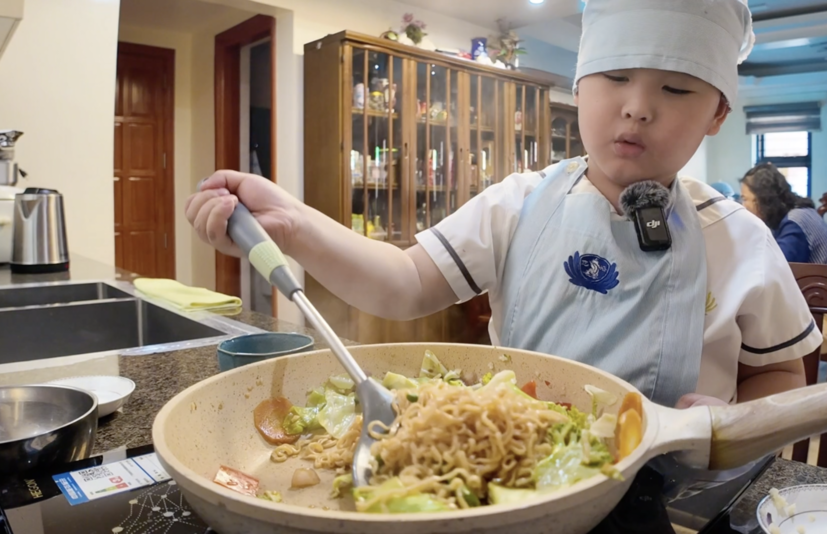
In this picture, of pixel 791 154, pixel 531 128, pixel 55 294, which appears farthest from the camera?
Answer: pixel 791 154

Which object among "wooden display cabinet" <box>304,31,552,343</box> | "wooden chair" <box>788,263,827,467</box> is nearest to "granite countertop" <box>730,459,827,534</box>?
"wooden chair" <box>788,263,827,467</box>

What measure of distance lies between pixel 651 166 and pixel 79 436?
83 centimetres

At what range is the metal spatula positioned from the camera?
1.86 feet

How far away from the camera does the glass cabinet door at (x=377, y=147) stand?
3.42 metres

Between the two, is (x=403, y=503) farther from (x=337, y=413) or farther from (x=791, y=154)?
(x=791, y=154)

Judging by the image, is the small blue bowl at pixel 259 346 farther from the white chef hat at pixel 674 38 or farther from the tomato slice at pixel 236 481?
the white chef hat at pixel 674 38

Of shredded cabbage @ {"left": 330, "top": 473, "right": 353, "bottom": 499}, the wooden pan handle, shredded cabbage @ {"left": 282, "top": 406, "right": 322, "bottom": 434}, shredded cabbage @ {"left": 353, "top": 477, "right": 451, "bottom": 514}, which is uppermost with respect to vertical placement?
the wooden pan handle

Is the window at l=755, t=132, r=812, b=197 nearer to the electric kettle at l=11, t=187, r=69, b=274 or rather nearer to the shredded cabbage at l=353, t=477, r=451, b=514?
the electric kettle at l=11, t=187, r=69, b=274

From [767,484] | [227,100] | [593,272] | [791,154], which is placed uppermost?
[791,154]

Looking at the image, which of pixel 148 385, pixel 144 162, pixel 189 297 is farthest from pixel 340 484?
pixel 144 162

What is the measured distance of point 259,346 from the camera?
0.96 meters

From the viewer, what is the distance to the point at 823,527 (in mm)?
557

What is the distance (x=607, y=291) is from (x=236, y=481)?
2.04ft

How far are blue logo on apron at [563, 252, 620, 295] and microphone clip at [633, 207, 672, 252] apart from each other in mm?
60
